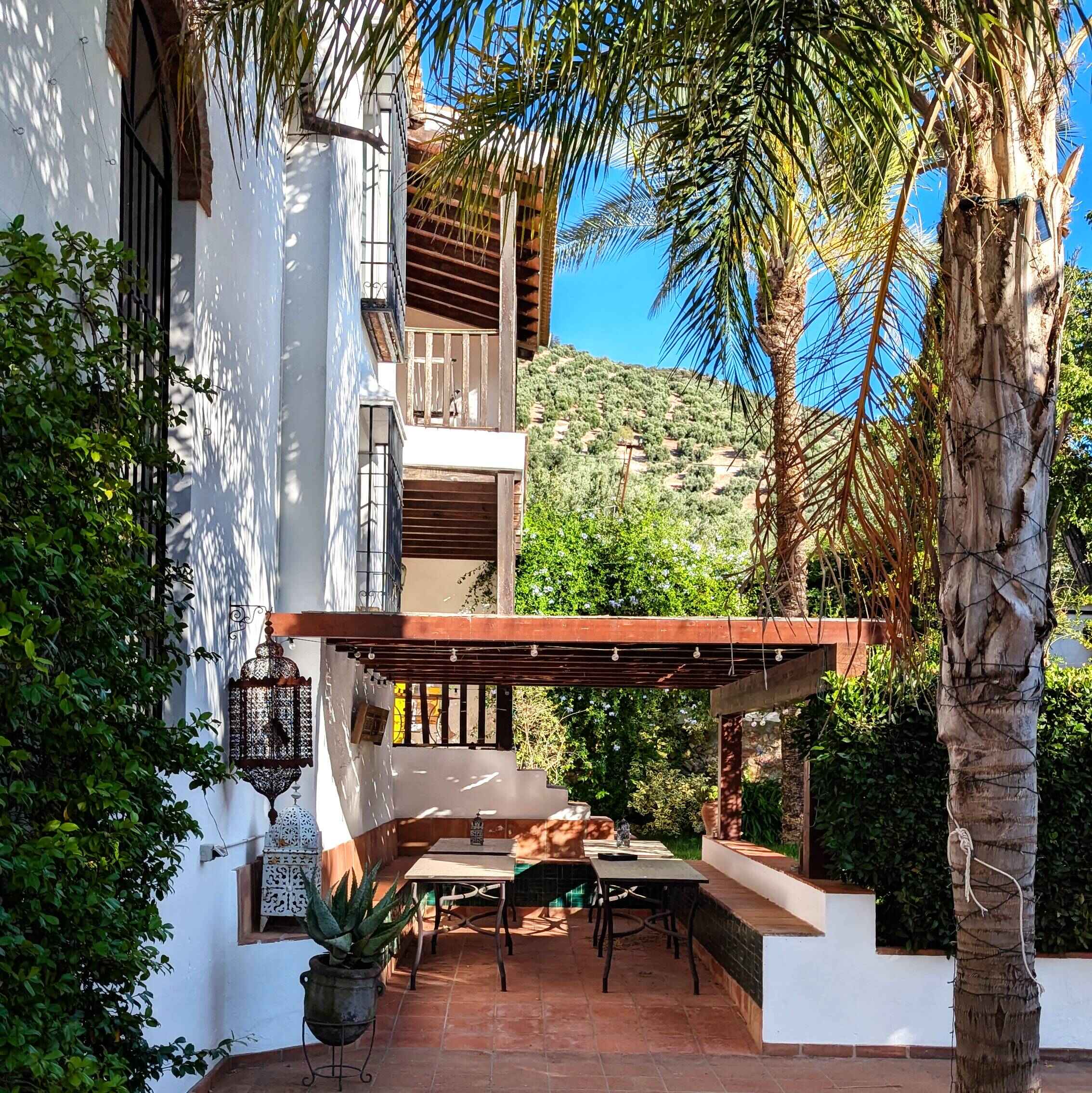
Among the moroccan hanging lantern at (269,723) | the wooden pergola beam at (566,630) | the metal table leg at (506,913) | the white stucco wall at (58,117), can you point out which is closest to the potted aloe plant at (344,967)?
the moroccan hanging lantern at (269,723)

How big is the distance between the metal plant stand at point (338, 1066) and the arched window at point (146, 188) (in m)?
2.75

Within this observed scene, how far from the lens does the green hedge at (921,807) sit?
713cm

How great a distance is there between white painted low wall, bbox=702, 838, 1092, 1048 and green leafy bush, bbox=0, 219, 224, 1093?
166 inches

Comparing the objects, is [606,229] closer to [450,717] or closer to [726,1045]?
A: [450,717]

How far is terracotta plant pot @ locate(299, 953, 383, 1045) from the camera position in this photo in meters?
6.43

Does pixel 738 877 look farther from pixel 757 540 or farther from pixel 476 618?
pixel 757 540

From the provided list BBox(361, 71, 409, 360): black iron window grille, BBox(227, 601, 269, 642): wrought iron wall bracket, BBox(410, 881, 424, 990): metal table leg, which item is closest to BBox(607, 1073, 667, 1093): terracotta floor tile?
BBox(410, 881, 424, 990): metal table leg

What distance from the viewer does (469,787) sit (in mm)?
15016

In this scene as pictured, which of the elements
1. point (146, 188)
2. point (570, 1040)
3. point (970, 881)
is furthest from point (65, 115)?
point (570, 1040)

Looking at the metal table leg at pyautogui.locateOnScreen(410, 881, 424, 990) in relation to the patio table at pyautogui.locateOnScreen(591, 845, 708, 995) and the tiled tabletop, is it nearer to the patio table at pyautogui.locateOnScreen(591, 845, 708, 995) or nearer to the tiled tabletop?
the tiled tabletop

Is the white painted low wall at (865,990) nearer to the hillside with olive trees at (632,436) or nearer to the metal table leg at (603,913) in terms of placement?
the metal table leg at (603,913)

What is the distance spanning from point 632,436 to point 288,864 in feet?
109

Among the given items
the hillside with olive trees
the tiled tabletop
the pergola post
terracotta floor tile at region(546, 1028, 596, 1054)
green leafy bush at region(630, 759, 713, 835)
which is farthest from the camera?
the hillside with olive trees

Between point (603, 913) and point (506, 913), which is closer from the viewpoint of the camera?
point (603, 913)
